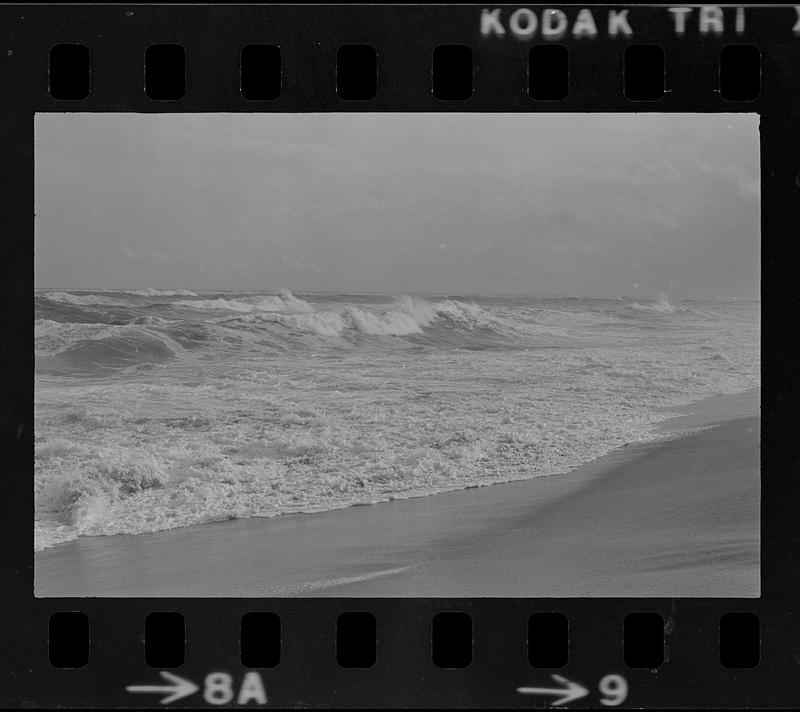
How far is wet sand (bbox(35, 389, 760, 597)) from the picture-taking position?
317cm

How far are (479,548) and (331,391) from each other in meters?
1.06

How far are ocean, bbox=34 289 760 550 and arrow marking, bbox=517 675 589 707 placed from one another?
1.04 metres

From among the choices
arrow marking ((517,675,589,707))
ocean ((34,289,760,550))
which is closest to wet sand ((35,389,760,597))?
ocean ((34,289,760,550))

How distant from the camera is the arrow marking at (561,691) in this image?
115 inches

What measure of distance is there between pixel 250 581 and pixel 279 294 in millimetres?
1210

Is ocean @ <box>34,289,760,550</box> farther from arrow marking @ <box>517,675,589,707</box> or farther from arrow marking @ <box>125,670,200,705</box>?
arrow marking @ <box>517,675,589,707</box>

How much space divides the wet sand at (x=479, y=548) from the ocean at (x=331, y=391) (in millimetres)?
130

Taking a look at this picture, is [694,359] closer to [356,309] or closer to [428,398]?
[428,398]

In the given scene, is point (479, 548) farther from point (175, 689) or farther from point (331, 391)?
point (175, 689)

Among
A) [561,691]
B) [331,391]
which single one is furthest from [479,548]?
[331,391]

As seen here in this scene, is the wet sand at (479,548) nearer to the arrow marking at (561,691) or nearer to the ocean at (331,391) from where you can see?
the ocean at (331,391)

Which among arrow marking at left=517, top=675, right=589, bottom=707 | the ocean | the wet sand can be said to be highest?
the ocean

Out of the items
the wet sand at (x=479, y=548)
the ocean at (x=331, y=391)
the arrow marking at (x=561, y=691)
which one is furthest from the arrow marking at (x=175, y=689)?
the arrow marking at (x=561, y=691)

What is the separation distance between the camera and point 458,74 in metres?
3.01
